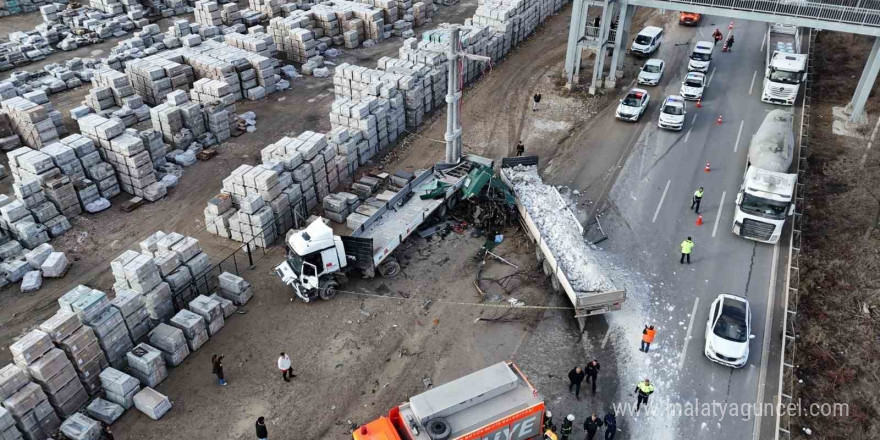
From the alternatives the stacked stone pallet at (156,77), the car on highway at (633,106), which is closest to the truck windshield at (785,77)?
the car on highway at (633,106)

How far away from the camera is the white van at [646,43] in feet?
122

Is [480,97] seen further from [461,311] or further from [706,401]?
[706,401]

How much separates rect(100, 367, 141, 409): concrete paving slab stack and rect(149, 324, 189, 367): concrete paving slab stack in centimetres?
121

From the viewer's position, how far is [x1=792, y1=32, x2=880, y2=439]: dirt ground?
16.7 meters

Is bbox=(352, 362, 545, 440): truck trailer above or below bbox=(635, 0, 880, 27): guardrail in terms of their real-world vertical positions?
below

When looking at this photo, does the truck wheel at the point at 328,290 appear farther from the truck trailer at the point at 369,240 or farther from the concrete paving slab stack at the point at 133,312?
the concrete paving slab stack at the point at 133,312

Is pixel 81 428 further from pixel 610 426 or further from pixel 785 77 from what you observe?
pixel 785 77

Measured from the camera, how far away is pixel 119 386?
16375 mm

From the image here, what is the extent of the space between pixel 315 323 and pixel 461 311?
4.46 metres

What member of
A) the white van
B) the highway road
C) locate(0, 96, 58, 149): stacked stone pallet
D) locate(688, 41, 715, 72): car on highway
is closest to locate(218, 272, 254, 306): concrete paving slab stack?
the highway road

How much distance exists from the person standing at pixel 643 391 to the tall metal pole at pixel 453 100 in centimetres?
1144

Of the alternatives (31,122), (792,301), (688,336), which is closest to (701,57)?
(792,301)

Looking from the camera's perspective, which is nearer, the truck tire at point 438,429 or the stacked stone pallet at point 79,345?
the truck tire at point 438,429

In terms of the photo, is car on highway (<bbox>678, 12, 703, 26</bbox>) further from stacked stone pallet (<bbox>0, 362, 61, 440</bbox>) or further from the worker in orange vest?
stacked stone pallet (<bbox>0, 362, 61, 440</bbox>)
